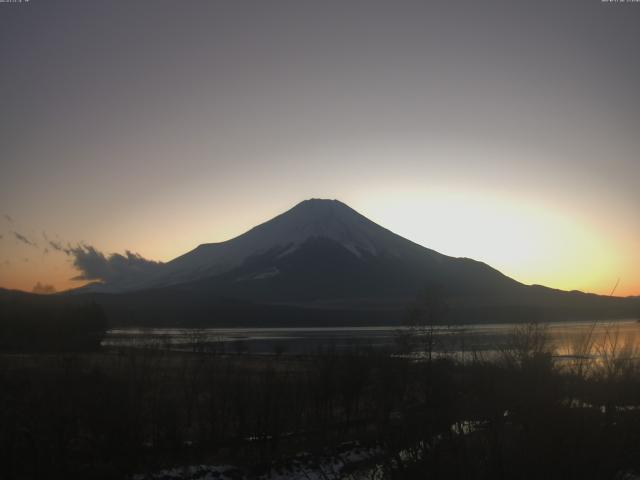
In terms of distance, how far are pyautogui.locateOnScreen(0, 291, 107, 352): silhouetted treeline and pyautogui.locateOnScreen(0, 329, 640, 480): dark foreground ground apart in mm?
27245

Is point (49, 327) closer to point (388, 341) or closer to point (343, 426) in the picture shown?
point (388, 341)

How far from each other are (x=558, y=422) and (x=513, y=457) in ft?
2.02

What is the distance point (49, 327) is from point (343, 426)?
42407mm

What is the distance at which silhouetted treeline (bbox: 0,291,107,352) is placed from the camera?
5091 cm

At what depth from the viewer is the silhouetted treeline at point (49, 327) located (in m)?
50.9

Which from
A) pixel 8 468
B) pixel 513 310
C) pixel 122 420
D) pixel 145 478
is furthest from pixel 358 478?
pixel 513 310

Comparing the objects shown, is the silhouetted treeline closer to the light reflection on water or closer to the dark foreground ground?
the light reflection on water

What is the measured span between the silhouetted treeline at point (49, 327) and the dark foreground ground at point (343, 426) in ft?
89.4

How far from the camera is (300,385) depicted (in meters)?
22.2

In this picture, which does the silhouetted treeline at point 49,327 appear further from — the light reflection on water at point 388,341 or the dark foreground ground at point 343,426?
the dark foreground ground at point 343,426

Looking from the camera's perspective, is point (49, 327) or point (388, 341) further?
point (388, 341)

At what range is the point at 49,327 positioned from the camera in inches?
2175

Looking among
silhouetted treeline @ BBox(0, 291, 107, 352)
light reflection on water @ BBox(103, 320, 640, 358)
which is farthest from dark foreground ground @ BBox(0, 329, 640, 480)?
silhouetted treeline @ BBox(0, 291, 107, 352)

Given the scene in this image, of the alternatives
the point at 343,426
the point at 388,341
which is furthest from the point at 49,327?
the point at 343,426
